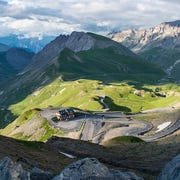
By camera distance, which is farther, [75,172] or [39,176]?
[39,176]

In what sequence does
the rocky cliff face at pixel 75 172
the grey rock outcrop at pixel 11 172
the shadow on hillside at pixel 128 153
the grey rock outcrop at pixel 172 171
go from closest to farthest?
the grey rock outcrop at pixel 11 172, the rocky cliff face at pixel 75 172, the grey rock outcrop at pixel 172 171, the shadow on hillside at pixel 128 153

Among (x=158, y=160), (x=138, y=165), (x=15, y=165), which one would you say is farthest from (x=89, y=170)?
(x=158, y=160)

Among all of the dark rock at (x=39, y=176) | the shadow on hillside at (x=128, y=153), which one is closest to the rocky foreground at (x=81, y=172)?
the dark rock at (x=39, y=176)

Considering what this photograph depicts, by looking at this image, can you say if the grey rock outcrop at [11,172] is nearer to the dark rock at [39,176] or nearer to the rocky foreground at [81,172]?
the rocky foreground at [81,172]

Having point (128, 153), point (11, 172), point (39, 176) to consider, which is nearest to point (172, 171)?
point (39, 176)

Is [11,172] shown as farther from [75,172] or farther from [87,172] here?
[87,172]

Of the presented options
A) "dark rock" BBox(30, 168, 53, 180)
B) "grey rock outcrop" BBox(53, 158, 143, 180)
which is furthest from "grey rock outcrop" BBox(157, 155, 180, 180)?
"dark rock" BBox(30, 168, 53, 180)

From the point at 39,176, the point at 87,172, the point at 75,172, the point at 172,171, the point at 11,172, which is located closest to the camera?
the point at 11,172

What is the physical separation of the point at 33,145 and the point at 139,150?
3074cm

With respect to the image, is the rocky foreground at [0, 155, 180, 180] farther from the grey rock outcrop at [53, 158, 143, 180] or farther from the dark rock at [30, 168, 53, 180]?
the dark rock at [30, 168, 53, 180]

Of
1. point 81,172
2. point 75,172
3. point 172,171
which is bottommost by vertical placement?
point 172,171

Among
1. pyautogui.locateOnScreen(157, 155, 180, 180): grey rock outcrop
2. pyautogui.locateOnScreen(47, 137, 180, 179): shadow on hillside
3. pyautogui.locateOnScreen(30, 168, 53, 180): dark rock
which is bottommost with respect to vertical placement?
pyautogui.locateOnScreen(47, 137, 180, 179): shadow on hillside

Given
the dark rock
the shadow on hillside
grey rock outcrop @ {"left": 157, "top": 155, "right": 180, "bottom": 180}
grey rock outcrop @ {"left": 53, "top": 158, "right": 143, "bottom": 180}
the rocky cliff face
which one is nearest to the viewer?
the rocky cliff face

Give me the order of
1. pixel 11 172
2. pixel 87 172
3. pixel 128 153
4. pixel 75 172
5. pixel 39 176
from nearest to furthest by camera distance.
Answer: pixel 11 172
pixel 87 172
pixel 75 172
pixel 39 176
pixel 128 153
